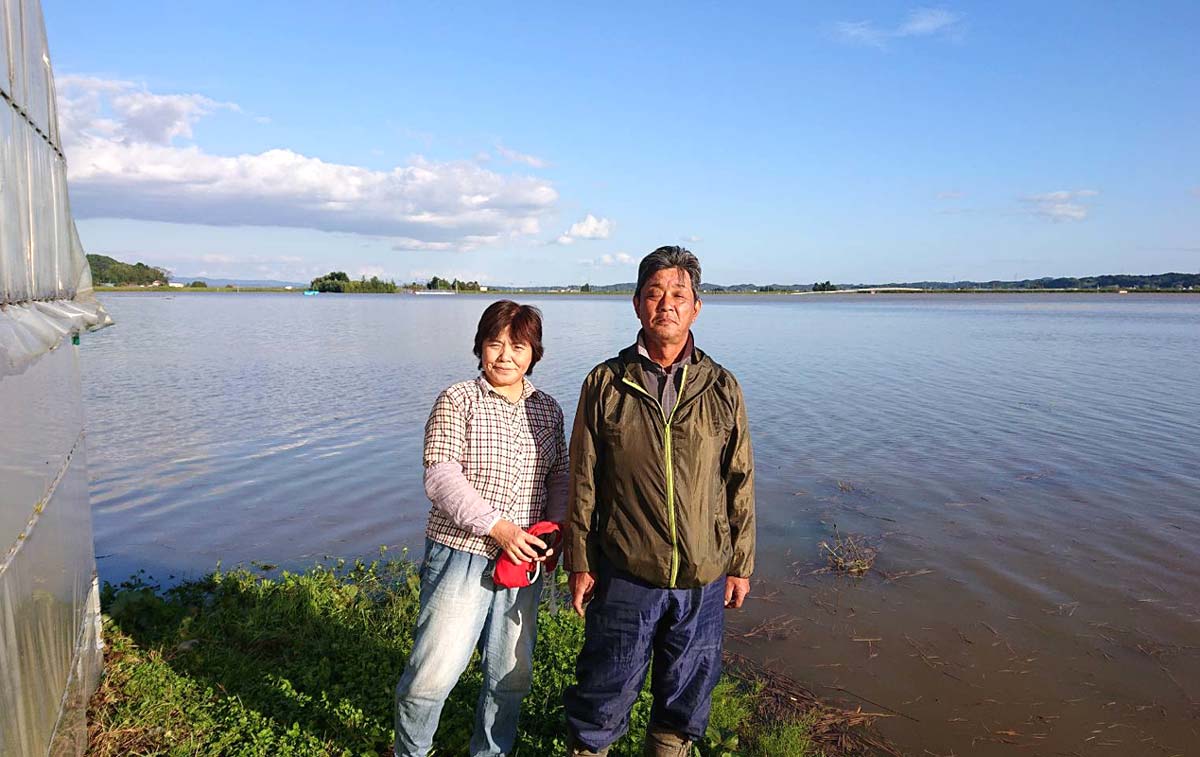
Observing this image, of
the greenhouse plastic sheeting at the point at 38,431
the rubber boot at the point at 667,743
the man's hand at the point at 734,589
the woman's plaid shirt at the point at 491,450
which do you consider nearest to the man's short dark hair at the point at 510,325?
the woman's plaid shirt at the point at 491,450

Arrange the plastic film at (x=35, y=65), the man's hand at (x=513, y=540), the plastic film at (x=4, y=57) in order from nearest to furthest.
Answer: the plastic film at (x=4, y=57), the man's hand at (x=513, y=540), the plastic film at (x=35, y=65)

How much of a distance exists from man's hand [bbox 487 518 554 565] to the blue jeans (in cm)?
15

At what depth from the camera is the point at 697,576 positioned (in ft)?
→ 10.1

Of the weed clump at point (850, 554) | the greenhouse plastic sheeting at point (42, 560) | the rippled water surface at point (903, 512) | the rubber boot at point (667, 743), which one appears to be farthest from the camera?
the weed clump at point (850, 554)

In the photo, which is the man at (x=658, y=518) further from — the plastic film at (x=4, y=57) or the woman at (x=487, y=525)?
the plastic film at (x=4, y=57)

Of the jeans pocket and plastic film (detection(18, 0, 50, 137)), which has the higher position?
plastic film (detection(18, 0, 50, 137))

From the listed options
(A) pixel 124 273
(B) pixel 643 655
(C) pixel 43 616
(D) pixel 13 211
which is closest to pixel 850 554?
(B) pixel 643 655

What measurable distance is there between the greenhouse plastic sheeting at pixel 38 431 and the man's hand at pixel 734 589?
255 centimetres

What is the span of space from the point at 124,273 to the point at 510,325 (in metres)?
132

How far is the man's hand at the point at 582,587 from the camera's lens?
3.21 metres

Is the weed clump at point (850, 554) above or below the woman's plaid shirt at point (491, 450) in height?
below

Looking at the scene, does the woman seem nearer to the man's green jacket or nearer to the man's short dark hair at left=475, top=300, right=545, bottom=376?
the man's short dark hair at left=475, top=300, right=545, bottom=376

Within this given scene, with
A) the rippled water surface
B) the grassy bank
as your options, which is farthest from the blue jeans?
the rippled water surface

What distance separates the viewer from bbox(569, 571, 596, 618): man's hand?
3205 mm
